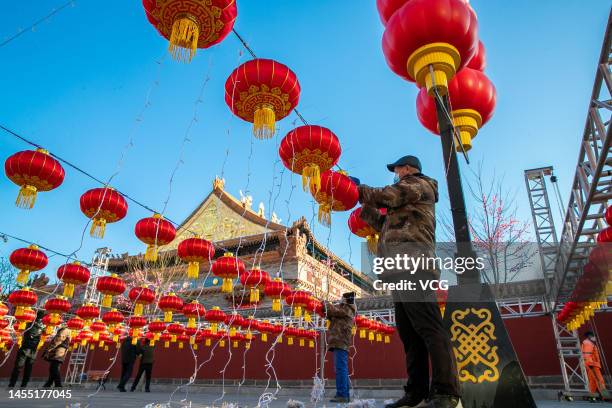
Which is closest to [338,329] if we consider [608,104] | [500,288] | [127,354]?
[608,104]

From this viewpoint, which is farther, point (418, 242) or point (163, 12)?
point (163, 12)

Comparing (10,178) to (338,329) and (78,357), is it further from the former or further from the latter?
(78,357)

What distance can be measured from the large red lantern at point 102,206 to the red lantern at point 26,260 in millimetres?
2381

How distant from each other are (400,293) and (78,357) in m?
16.6

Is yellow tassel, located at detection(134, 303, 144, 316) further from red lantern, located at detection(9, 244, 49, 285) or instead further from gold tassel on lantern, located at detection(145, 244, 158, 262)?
gold tassel on lantern, located at detection(145, 244, 158, 262)

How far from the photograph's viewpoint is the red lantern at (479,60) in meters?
3.36

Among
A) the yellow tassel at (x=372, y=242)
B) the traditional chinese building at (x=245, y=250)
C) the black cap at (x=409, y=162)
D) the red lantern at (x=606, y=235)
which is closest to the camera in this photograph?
the black cap at (x=409, y=162)

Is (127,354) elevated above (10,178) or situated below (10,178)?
below

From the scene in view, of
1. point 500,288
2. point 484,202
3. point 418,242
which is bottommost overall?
point 418,242

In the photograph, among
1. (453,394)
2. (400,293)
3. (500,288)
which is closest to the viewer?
(453,394)

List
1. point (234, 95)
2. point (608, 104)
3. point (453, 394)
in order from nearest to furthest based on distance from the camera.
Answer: point (453, 394) → point (234, 95) → point (608, 104)

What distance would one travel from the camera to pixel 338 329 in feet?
15.3

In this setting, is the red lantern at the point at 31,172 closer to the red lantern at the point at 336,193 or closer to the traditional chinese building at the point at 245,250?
the red lantern at the point at 336,193

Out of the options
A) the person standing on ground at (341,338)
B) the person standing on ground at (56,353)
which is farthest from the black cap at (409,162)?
the person standing on ground at (56,353)
